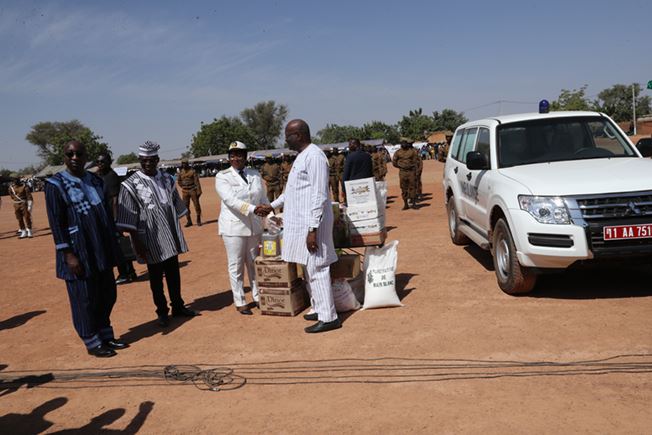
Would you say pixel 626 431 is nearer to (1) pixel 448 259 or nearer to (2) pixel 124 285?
(1) pixel 448 259

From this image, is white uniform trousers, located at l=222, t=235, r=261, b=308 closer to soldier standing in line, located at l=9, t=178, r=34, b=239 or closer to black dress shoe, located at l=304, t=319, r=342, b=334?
black dress shoe, located at l=304, t=319, r=342, b=334

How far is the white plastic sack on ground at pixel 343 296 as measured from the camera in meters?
5.52

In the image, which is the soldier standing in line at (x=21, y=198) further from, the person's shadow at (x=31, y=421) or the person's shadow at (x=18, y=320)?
the person's shadow at (x=31, y=421)

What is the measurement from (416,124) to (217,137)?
116ft

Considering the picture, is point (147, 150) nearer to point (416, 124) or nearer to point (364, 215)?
point (364, 215)

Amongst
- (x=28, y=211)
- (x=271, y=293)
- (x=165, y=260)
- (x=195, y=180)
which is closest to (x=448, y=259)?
(x=271, y=293)

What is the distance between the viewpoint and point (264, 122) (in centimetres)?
10181

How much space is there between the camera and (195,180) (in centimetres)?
1530

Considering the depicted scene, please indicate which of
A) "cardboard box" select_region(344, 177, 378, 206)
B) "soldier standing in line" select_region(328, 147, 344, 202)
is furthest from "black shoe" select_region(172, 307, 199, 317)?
"soldier standing in line" select_region(328, 147, 344, 202)

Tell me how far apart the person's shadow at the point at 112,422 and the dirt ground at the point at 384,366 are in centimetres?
1

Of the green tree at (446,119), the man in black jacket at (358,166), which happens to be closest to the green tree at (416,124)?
the green tree at (446,119)

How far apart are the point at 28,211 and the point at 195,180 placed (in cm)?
577

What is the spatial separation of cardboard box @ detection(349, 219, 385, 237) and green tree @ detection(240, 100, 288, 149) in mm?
97951

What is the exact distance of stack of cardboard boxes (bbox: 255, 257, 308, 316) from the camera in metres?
5.57
